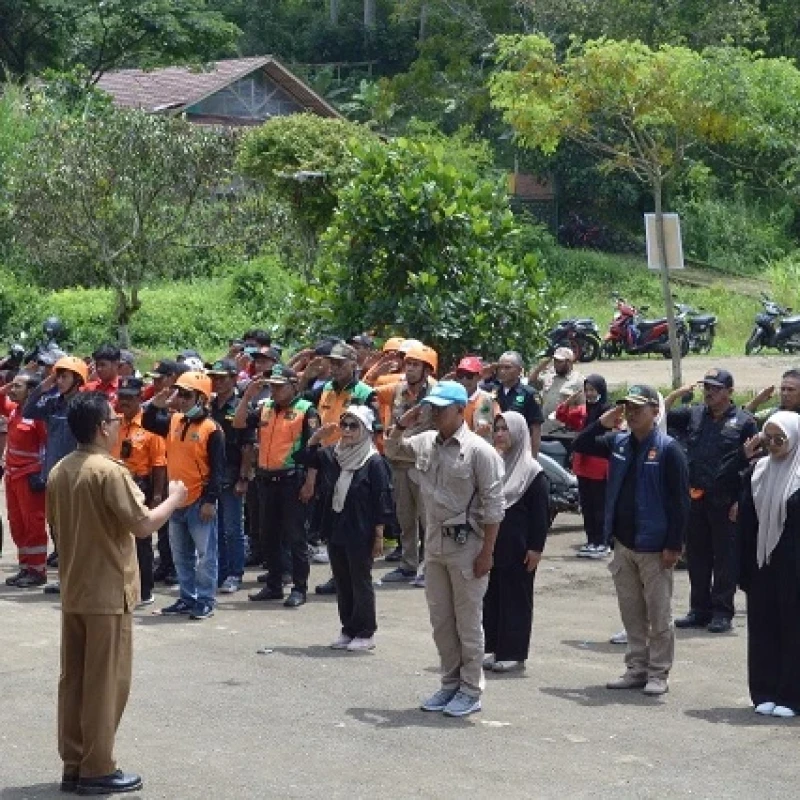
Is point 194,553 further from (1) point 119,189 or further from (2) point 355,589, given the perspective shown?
(1) point 119,189

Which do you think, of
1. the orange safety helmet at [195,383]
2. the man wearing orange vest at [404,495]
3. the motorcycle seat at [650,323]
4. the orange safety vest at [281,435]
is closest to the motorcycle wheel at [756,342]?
the motorcycle seat at [650,323]

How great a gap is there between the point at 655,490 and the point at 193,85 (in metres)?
41.7

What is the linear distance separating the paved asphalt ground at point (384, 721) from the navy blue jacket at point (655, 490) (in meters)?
0.96

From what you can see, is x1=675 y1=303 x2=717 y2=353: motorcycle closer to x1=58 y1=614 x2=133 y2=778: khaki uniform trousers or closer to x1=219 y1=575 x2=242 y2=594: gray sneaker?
x1=219 y1=575 x2=242 y2=594: gray sneaker

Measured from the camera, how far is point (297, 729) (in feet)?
30.5

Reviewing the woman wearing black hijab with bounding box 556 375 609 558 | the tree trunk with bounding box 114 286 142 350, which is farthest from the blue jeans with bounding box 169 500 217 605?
the tree trunk with bounding box 114 286 142 350

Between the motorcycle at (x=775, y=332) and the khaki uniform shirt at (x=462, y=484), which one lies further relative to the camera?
the motorcycle at (x=775, y=332)

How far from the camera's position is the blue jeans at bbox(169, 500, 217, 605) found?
40.8 ft

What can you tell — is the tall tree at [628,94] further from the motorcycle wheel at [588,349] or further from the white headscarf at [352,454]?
the white headscarf at [352,454]

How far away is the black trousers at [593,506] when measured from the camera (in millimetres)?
14955

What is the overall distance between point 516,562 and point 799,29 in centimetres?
3686

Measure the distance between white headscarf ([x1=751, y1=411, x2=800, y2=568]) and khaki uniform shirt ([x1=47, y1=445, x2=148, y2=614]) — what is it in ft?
12.3

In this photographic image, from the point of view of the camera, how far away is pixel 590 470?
14.8 m

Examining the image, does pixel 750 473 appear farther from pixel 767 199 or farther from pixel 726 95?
pixel 767 199
